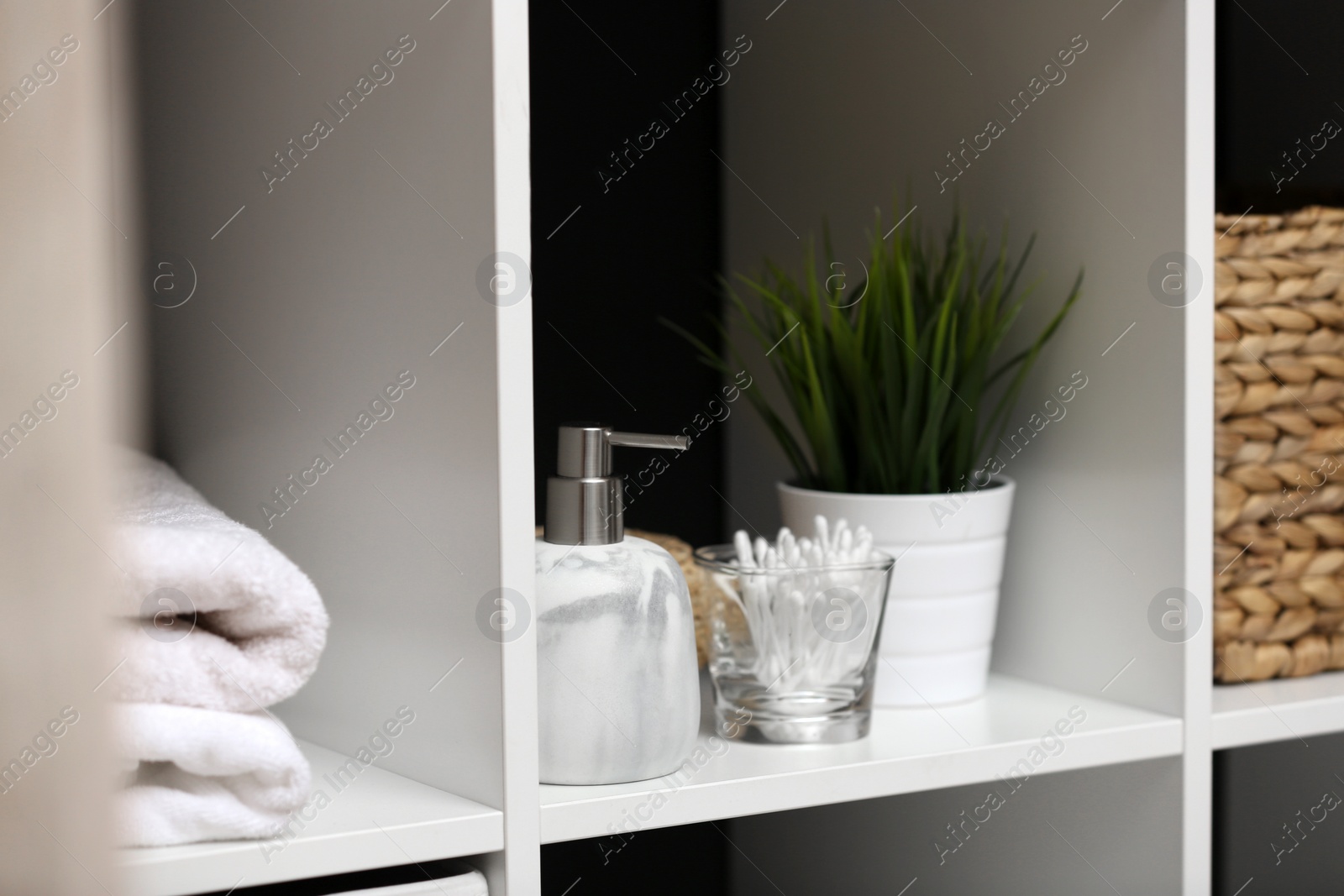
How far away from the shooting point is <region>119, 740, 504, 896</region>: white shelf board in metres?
0.40

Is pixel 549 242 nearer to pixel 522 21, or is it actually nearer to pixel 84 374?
pixel 522 21

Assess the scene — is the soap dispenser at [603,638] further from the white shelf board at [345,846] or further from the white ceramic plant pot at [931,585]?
the white ceramic plant pot at [931,585]

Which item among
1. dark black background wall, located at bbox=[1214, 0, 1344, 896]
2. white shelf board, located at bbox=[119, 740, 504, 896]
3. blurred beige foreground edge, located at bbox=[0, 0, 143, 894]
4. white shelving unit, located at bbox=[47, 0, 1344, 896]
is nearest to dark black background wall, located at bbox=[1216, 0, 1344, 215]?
dark black background wall, located at bbox=[1214, 0, 1344, 896]

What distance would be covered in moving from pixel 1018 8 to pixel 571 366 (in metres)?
0.37

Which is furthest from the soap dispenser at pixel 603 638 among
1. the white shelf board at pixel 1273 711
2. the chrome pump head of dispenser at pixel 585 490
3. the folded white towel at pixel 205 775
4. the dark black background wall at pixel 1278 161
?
the dark black background wall at pixel 1278 161

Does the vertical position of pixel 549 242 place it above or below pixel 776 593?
above

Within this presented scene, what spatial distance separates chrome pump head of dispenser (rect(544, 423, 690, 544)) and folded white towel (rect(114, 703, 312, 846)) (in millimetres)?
142

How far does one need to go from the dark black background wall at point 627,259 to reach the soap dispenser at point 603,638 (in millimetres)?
311

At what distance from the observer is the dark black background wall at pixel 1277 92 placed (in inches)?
27.7

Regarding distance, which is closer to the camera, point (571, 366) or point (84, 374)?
point (84, 374)

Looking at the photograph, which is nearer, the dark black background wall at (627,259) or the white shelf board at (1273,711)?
the white shelf board at (1273,711)

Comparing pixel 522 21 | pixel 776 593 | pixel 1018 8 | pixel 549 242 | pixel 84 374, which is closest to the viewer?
pixel 84 374

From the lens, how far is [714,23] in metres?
0.88

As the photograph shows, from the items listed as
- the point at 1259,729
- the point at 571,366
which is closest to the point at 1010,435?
the point at 1259,729
